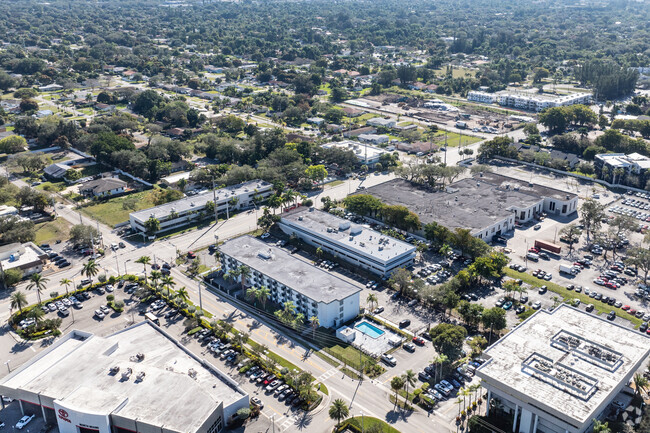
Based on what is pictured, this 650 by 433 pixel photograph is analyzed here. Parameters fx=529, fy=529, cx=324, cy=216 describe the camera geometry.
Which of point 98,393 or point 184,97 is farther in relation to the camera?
point 184,97

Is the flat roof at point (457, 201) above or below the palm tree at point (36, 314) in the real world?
above

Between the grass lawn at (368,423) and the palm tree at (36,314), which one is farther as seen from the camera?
the palm tree at (36,314)

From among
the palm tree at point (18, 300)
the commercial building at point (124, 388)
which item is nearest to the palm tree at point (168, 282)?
the commercial building at point (124, 388)

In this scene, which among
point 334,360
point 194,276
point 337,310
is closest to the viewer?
point 334,360

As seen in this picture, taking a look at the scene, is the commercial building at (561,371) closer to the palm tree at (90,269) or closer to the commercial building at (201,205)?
the palm tree at (90,269)

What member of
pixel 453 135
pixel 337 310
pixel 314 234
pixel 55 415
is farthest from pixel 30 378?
pixel 453 135

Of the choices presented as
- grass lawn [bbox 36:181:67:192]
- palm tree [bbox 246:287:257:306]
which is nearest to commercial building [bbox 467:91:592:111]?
palm tree [bbox 246:287:257:306]

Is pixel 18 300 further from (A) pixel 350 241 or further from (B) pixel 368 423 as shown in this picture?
(B) pixel 368 423

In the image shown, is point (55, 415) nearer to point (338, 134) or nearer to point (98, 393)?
point (98, 393)
